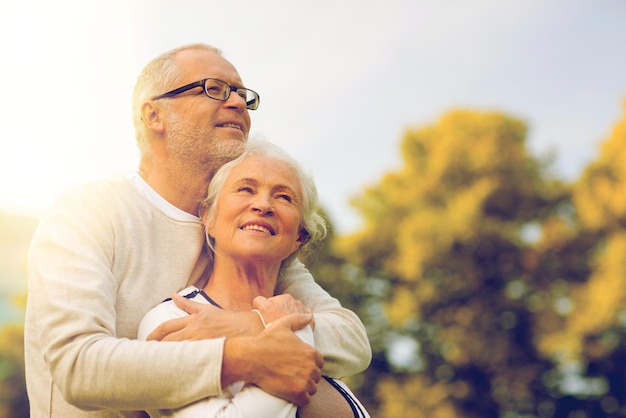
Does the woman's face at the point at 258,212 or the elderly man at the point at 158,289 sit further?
the woman's face at the point at 258,212

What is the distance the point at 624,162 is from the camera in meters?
14.8

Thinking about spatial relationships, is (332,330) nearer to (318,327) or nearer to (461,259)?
(318,327)

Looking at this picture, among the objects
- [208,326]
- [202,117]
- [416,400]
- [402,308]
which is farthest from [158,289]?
[402,308]

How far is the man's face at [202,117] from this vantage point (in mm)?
2660

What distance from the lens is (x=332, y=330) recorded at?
91.8 inches

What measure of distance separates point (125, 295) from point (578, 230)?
47.8ft

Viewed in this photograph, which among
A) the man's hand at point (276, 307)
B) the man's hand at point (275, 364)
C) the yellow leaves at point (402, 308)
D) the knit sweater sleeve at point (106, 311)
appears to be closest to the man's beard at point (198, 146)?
the knit sweater sleeve at point (106, 311)

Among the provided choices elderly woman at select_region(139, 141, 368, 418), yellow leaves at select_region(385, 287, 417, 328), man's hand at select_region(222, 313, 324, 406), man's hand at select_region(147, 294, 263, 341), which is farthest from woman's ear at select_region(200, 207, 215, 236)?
yellow leaves at select_region(385, 287, 417, 328)

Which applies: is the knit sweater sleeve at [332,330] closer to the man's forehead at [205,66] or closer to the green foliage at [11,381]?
the man's forehead at [205,66]

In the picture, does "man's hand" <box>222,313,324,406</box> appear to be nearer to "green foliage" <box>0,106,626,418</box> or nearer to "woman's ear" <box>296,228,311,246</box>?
"woman's ear" <box>296,228,311,246</box>

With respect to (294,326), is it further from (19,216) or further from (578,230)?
(578,230)

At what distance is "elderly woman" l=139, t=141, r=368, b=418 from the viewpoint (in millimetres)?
2207

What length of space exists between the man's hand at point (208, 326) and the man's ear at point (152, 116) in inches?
37.3

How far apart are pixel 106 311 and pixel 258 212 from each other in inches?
22.4
